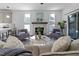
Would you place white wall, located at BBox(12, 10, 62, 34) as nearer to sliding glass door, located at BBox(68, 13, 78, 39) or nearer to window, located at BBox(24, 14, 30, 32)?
window, located at BBox(24, 14, 30, 32)

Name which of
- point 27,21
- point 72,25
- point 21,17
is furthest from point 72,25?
point 21,17

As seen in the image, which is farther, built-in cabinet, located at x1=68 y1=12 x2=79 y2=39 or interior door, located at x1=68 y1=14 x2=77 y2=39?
interior door, located at x1=68 y1=14 x2=77 y2=39

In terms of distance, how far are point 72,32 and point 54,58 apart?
24.1 ft

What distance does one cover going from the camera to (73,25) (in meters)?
7.61

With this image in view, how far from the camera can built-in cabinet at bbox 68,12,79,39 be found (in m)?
6.96

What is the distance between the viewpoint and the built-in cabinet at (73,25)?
6965 millimetres

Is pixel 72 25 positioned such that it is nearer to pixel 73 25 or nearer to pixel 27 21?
pixel 73 25

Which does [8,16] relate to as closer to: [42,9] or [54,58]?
[42,9]

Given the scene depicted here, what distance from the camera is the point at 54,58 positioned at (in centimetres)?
47

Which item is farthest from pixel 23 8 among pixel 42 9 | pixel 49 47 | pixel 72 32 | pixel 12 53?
pixel 12 53

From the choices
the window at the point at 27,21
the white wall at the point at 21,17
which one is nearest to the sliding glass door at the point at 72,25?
the white wall at the point at 21,17

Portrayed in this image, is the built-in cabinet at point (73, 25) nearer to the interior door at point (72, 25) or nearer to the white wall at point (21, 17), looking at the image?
the interior door at point (72, 25)

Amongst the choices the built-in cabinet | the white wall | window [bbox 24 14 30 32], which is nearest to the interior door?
the built-in cabinet

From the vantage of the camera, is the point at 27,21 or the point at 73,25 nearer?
the point at 73,25
